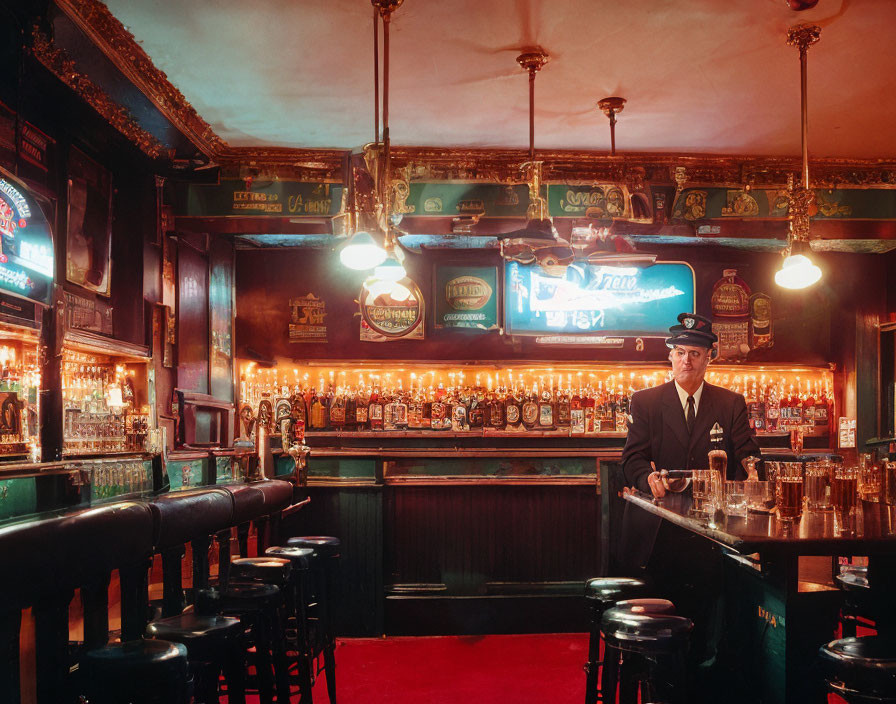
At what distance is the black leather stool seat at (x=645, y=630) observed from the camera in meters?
2.58

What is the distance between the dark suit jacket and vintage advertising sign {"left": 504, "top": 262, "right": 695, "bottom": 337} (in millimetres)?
3527

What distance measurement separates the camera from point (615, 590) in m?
3.34

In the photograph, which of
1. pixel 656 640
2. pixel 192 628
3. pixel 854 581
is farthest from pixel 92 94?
pixel 854 581

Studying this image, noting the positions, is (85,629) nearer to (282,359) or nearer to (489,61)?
(489,61)

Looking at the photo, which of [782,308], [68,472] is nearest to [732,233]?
[782,308]

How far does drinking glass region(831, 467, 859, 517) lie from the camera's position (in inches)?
114

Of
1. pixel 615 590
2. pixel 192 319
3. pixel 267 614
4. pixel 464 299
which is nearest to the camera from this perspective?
pixel 267 614

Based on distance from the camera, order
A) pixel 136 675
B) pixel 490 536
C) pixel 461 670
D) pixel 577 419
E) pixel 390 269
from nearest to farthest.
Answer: pixel 136 675, pixel 390 269, pixel 461 670, pixel 490 536, pixel 577 419

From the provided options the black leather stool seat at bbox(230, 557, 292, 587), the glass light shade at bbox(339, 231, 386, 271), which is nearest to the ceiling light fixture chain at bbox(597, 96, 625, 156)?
the glass light shade at bbox(339, 231, 386, 271)

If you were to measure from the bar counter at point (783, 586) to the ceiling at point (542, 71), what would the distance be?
266 cm

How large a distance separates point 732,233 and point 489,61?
2.82 metres

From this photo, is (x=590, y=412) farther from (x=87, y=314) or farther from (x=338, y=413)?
(x=87, y=314)

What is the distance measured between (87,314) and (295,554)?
93.6 inches

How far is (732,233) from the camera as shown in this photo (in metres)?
6.45
